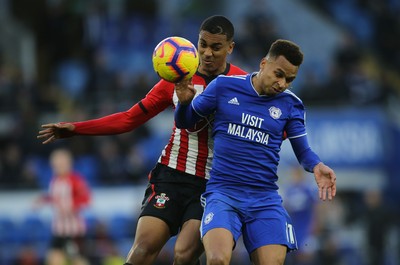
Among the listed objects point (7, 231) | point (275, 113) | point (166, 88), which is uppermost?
point (166, 88)

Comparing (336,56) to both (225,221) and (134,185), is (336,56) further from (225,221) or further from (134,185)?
(225,221)

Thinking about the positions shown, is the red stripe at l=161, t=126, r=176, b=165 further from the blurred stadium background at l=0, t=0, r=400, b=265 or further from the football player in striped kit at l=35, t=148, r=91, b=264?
the blurred stadium background at l=0, t=0, r=400, b=265

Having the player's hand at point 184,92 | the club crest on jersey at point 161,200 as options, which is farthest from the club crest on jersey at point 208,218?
the player's hand at point 184,92

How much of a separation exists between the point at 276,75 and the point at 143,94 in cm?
1008

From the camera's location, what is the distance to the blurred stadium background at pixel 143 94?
16547mm

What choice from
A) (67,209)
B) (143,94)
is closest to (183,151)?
(67,209)

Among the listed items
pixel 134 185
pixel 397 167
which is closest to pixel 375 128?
pixel 397 167

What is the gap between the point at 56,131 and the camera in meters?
8.28

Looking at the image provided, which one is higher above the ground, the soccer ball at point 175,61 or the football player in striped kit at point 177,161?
the soccer ball at point 175,61

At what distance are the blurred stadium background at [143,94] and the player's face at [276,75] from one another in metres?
7.70

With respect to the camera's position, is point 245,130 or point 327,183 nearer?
point 327,183

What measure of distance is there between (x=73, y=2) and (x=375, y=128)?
24.9 feet

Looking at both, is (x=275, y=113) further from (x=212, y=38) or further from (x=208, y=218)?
(x=208, y=218)

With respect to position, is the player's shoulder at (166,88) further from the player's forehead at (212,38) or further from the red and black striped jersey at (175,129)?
the player's forehead at (212,38)
